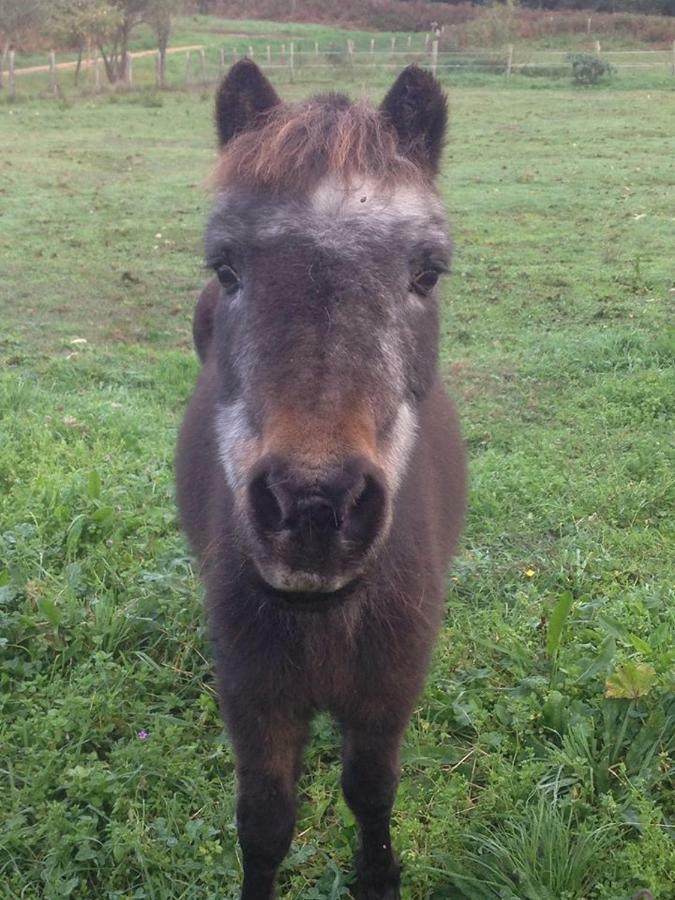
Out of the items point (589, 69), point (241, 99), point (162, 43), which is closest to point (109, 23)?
point (162, 43)

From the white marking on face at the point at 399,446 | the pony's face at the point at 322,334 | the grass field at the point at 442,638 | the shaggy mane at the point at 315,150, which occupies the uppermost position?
the shaggy mane at the point at 315,150

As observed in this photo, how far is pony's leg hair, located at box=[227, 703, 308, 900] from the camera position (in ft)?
8.26

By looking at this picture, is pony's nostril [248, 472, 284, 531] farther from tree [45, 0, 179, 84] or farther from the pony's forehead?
tree [45, 0, 179, 84]

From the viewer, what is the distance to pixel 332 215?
214 cm

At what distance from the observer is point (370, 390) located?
77.9 inches

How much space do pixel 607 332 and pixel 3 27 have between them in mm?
36618

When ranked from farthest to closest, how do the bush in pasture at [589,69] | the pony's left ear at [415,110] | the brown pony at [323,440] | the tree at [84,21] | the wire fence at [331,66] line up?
the tree at [84,21], the wire fence at [331,66], the bush in pasture at [589,69], the pony's left ear at [415,110], the brown pony at [323,440]

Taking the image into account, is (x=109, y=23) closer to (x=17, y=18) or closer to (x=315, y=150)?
(x=17, y=18)

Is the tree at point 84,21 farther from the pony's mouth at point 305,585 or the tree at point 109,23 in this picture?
the pony's mouth at point 305,585

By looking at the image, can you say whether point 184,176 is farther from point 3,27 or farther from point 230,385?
point 3,27

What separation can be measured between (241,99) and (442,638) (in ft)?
7.66

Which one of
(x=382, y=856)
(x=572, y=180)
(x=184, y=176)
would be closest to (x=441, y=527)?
(x=382, y=856)

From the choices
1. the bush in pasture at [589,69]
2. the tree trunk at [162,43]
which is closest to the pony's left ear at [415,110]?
the bush in pasture at [589,69]

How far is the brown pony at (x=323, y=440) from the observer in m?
1.84
